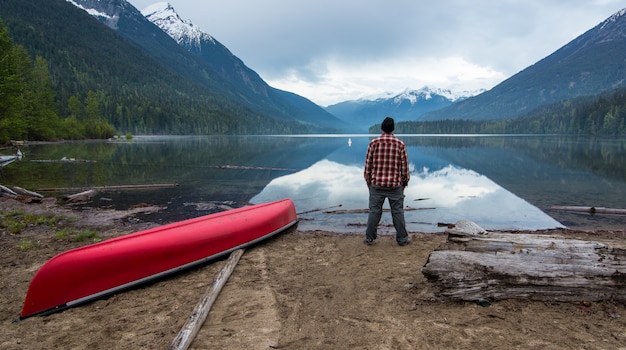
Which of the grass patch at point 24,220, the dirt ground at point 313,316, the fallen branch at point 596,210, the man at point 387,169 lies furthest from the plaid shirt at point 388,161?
the fallen branch at point 596,210

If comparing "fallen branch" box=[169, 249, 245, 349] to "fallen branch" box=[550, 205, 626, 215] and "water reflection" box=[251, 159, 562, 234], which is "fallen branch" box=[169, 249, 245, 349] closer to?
"water reflection" box=[251, 159, 562, 234]

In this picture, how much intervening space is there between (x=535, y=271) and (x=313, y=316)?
3.18 metres

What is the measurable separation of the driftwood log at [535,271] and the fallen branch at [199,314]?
3.30m

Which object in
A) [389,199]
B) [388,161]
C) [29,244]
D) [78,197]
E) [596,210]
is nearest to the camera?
[388,161]

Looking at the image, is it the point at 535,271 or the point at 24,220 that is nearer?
the point at 535,271

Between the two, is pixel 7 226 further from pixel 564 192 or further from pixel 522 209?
pixel 564 192

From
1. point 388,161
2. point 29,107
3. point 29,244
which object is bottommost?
point 29,244

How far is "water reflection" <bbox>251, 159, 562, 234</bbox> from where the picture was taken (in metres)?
12.1

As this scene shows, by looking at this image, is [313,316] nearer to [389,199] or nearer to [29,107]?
[389,199]

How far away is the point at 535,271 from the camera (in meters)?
4.73

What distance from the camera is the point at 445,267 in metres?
4.93

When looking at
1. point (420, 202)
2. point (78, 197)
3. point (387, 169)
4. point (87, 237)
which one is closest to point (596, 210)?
point (420, 202)

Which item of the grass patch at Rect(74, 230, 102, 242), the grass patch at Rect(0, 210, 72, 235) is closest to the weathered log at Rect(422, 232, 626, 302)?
the grass patch at Rect(74, 230, 102, 242)

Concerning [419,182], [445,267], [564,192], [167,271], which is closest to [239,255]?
[167,271]
